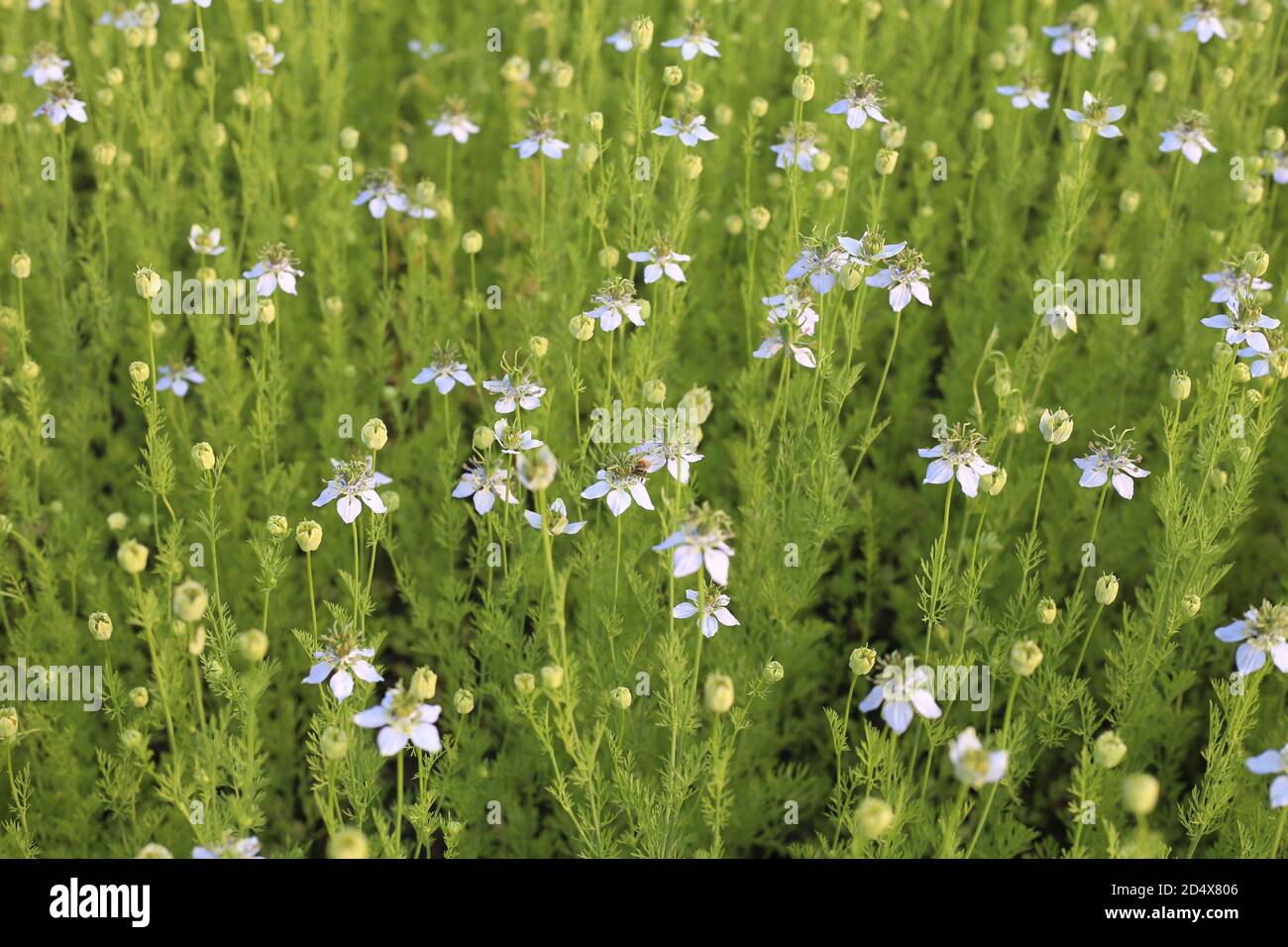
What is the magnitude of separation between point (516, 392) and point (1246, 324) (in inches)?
83.7

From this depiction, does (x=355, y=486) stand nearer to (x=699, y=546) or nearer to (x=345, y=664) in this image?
(x=345, y=664)

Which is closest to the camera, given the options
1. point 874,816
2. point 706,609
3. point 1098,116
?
point 874,816

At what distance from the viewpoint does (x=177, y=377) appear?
4.20 metres

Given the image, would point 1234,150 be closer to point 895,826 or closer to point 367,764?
point 895,826

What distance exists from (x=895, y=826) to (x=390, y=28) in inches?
189

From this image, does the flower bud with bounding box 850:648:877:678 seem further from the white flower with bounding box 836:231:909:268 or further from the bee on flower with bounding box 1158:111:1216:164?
the bee on flower with bounding box 1158:111:1216:164

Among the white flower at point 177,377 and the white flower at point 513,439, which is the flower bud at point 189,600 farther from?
the white flower at point 177,377

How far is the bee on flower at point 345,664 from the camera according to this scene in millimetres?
2814

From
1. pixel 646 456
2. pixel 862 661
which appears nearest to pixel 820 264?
pixel 646 456

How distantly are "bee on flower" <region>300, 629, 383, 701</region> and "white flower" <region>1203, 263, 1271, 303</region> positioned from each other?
2636mm

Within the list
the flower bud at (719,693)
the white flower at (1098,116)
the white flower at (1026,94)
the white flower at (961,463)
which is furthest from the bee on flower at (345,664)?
the white flower at (1026,94)

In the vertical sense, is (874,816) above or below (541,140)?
below

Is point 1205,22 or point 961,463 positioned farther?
point 1205,22

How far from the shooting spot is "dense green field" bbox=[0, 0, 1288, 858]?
312cm
